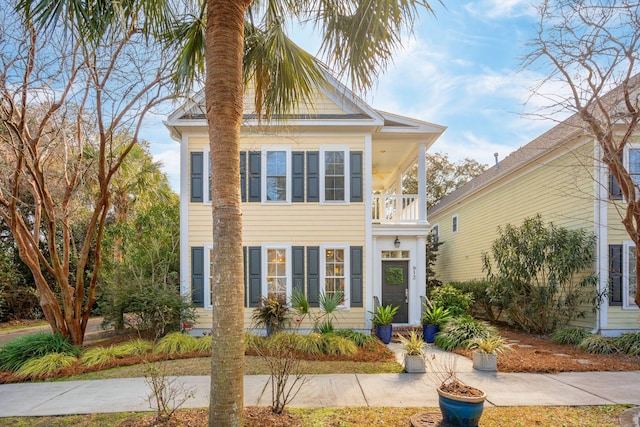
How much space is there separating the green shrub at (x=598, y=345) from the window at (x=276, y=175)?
8.07 metres

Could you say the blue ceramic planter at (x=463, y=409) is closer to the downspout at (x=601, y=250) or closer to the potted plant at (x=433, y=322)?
the potted plant at (x=433, y=322)

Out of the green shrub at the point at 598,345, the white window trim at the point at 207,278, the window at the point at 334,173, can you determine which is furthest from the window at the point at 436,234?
the white window trim at the point at 207,278

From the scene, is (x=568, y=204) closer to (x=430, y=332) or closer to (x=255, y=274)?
(x=430, y=332)

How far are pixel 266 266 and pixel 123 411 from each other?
5796 mm

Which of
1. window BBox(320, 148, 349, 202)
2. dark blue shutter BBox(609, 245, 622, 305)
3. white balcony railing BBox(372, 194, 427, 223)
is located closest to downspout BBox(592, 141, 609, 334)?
dark blue shutter BBox(609, 245, 622, 305)

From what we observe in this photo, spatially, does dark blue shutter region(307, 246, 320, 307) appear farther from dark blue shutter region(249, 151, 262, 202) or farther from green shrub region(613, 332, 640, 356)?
green shrub region(613, 332, 640, 356)

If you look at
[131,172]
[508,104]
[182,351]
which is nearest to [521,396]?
[508,104]

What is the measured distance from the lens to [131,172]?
14.2 meters

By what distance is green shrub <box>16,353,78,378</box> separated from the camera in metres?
6.78

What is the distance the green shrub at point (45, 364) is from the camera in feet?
22.2

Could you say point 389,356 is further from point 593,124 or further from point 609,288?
point 609,288

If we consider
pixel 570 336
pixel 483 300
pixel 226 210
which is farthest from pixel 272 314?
pixel 483 300

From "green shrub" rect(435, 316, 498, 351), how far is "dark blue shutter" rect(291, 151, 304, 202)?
5101mm

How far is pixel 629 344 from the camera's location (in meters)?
8.25
